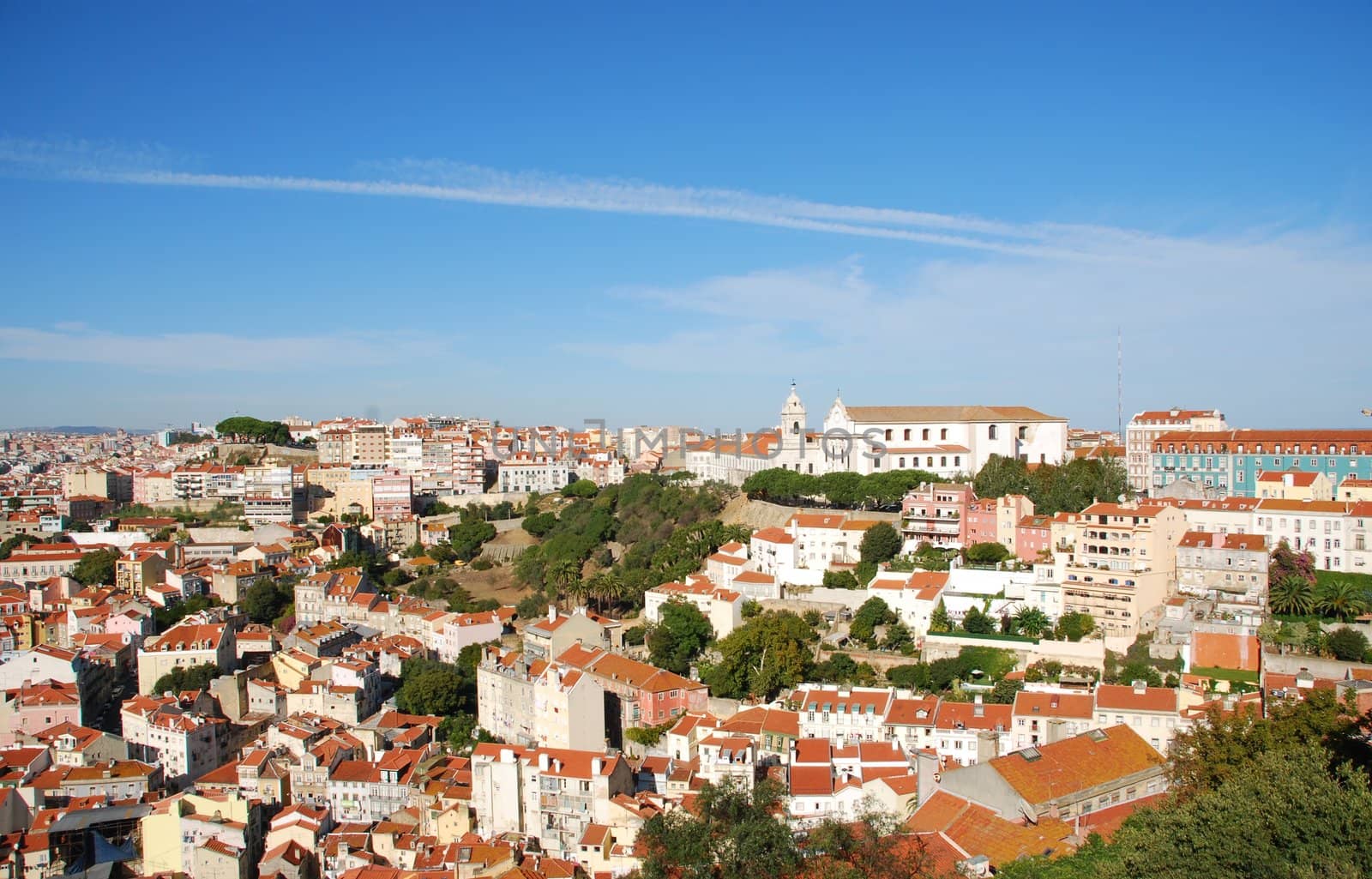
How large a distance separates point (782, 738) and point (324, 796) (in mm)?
8707

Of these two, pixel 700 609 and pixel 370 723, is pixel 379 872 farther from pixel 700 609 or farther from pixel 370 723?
pixel 700 609

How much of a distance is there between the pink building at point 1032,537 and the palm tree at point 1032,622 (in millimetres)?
2182

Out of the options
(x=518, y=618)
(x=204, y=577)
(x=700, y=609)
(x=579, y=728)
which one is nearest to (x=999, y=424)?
(x=700, y=609)

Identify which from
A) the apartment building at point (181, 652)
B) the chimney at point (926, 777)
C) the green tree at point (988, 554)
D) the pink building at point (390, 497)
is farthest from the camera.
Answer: the pink building at point (390, 497)

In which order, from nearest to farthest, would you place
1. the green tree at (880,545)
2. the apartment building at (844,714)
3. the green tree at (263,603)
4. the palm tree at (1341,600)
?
the apartment building at (844,714) → the palm tree at (1341,600) → the green tree at (880,545) → the green tree at (263,603)

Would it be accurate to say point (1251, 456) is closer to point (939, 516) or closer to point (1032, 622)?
point (939, 516)

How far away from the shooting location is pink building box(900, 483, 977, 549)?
2445 cm

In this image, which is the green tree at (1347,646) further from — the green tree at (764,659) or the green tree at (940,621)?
the green tree at (764,659)

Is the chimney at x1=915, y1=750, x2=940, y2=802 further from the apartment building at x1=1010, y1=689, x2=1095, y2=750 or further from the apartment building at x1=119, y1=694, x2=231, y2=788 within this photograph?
the apartment building at x1=119, y1=694, x2=231, y2=788

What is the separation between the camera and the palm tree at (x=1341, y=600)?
18.0 m

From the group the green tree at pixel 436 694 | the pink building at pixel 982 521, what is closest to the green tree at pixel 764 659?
the pink building at pixel 982 521

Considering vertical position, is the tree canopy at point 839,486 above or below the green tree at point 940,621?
above

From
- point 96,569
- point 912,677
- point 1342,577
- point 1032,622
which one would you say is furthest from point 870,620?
point 96,569

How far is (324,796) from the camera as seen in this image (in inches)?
782
